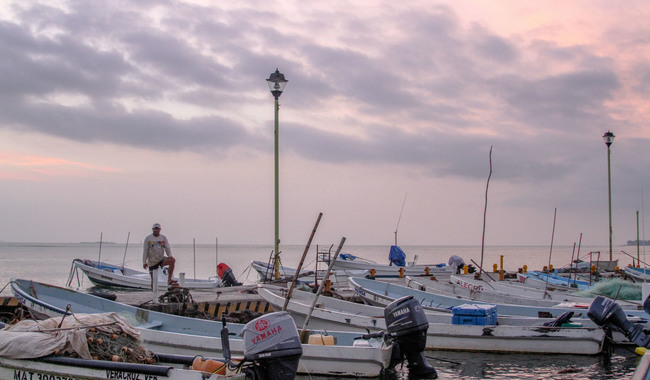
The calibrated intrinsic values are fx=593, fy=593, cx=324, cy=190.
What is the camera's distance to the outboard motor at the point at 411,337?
895cm

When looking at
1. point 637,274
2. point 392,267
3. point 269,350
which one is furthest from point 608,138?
point 269,350

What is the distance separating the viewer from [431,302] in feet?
51.8

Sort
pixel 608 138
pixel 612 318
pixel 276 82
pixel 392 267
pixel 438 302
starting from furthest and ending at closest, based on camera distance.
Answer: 1. pixel 392 267
2. pixel 608 138
3. pixel 276 82
4. pixel 438 302
5. pixel 612 318

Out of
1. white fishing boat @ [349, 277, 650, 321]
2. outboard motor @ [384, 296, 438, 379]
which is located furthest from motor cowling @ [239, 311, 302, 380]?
white fishing boat @ [349, 277, 650, 321]

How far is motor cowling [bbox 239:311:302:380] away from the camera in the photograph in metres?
6.94

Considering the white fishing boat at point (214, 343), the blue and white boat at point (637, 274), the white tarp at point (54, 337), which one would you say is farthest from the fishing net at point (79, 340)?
the blue and white boat at point (637, 274)

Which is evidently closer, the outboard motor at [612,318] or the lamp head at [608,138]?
the outboard motor at [612,318]

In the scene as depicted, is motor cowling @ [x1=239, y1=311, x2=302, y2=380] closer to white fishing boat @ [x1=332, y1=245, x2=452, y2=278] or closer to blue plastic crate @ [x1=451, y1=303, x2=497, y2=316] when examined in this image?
blue plastic crate @ [x1=451, y1=303, x2=497, y2=316]

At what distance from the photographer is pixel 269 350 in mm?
6934

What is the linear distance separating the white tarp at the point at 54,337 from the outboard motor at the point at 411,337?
3919 mm

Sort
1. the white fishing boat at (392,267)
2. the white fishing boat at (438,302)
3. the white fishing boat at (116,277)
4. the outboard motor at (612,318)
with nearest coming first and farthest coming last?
the outboard motor at (612,318) < the white fishing boat at (438,302) < the white fishing boat at (116,277) < the white fishing boat at (392,267)

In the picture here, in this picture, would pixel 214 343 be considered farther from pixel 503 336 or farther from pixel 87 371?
pixel 503 336

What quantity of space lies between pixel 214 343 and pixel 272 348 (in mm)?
3075

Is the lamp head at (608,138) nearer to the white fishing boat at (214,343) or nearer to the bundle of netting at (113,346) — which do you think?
the white fishing boat at (214,343)
